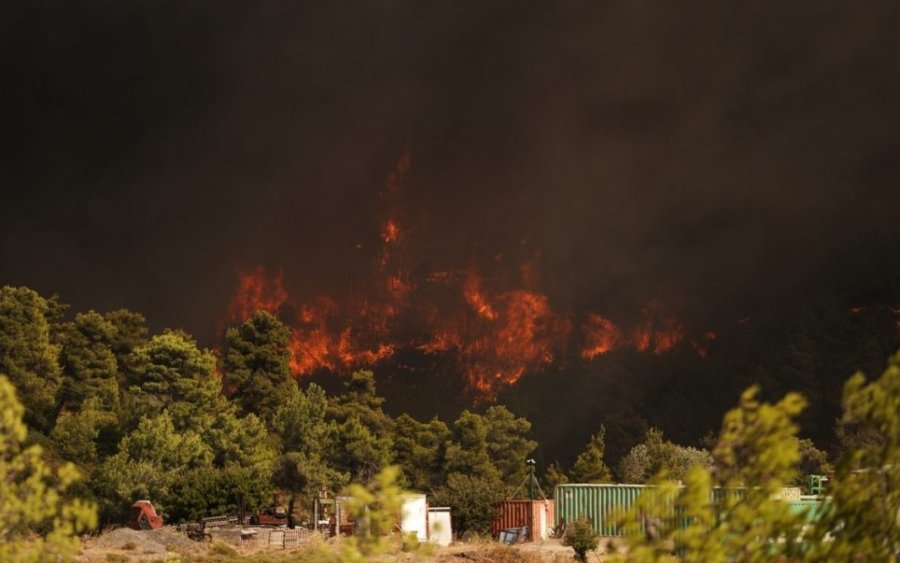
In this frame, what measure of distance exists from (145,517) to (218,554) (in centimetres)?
1424

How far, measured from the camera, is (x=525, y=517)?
5984 centimetres

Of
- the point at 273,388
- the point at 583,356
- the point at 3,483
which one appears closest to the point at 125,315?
the point at 273,388

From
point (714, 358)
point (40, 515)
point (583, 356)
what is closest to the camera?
point (40, 515)

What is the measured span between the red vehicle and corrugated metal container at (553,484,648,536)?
21.4 metres

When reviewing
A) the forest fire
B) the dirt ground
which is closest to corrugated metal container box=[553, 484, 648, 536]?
the dirt ground

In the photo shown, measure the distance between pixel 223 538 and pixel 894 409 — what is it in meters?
47.1

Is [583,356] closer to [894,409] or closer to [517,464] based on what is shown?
[517,464]

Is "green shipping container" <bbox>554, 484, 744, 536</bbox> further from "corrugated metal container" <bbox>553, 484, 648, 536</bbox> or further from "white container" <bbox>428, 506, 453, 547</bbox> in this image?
"white container" <bbox>428, 506, 453, 547</bbox>

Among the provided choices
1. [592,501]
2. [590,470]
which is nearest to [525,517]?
[592,501]

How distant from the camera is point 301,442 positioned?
69.8 m

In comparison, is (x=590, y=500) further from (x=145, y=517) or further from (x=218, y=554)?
(x=145, y=517)

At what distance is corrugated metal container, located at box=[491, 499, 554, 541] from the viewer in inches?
2308

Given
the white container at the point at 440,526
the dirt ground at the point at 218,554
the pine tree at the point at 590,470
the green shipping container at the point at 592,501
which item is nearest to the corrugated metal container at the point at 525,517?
the green shipping container at the point at 592,501

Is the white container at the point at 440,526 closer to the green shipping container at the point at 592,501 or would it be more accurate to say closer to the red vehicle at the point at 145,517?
the green shipping container at the point at 592,501
